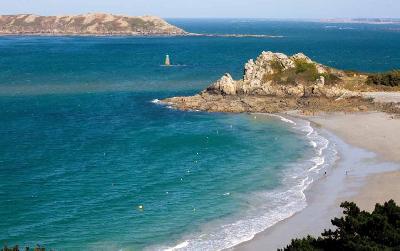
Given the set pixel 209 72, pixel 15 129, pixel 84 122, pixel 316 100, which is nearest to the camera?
pixel 15 129

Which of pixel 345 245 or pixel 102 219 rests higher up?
pixel 345 245

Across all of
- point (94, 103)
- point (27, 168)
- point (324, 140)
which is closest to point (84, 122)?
point (94, 103)

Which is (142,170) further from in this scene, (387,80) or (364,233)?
(387,80)

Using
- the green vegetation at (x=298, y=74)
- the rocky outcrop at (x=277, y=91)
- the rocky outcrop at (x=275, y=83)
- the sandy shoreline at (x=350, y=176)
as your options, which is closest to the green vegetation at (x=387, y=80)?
the rocky outcrop at (x=277, y=91)

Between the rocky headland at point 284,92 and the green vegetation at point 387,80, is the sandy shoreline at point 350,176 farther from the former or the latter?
the green vegetation at point 387,80

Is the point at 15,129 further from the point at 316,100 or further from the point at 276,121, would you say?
the point at 316,100
